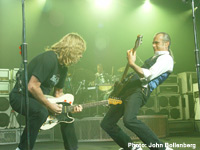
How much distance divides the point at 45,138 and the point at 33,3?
386 cm

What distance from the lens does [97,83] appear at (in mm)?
7805

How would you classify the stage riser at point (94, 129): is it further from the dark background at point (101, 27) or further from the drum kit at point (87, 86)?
the dark background at point (101, 27)

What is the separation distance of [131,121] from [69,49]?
45.0 inches

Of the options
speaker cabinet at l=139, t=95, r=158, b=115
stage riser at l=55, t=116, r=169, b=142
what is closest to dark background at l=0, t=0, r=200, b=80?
speaker cabinet at l=139, t=95, r=158, b=115

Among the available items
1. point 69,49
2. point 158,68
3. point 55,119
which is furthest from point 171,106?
point 69,49

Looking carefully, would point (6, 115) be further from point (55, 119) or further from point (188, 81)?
point (188, 81)

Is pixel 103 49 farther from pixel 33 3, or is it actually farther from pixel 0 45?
pixel 0 45

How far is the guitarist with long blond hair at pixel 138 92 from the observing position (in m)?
3.45

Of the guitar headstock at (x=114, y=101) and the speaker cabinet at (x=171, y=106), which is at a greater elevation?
the guitar headstock at (x=114, y=101)

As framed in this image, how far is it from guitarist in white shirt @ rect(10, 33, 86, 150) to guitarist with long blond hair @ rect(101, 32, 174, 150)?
0.54m

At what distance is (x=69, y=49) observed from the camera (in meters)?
3.55

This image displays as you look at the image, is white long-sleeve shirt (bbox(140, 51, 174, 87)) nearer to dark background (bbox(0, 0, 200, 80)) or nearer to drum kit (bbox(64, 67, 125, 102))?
drum kit (bbox(64, 67, 125, 102))

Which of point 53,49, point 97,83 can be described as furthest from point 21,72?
point 97,83

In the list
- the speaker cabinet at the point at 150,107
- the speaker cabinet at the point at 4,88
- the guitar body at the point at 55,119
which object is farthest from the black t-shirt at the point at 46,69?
the speaker cabinet at the point at 150,107
